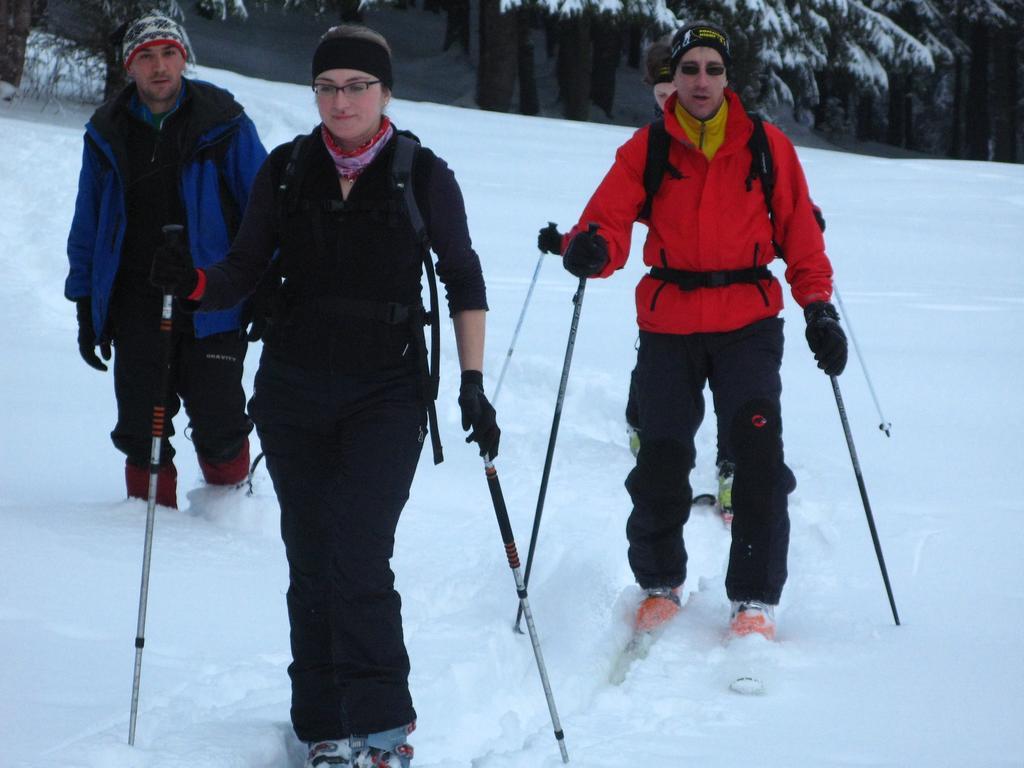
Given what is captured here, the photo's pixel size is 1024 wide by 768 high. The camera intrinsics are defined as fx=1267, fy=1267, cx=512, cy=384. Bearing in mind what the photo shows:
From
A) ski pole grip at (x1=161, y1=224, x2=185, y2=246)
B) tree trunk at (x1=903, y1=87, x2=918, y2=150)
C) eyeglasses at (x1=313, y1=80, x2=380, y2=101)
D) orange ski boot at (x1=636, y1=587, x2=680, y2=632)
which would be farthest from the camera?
tree trunk at (x1=903, y1=87, x2=918, y2=150)

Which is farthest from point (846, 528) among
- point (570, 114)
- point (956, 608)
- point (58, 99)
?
point (570, 114)

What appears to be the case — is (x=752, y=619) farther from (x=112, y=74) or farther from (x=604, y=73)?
(x=604, y=73)

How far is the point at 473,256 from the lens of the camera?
3258 millimetres

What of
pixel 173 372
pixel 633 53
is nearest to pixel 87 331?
pixel 173 372

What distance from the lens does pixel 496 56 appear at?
22266 millimetres

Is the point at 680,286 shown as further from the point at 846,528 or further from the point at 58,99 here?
the point at 58,99

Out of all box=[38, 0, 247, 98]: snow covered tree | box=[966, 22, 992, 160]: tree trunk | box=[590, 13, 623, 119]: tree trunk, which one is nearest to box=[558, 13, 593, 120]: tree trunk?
box=[590, 13, 623, 119]: tree trunk

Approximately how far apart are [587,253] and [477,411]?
1110 millimetres

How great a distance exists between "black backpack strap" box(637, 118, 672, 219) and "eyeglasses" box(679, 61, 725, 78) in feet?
0.59

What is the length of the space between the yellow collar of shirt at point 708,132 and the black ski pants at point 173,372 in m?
1.80

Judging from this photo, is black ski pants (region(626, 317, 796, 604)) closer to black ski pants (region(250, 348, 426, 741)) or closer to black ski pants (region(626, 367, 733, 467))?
black ski pants (region(626, 367, 733, 467))

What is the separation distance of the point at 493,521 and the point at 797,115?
99.9 feet

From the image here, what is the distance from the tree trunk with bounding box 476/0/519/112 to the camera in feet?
71.1

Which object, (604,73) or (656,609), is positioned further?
(604,73)
